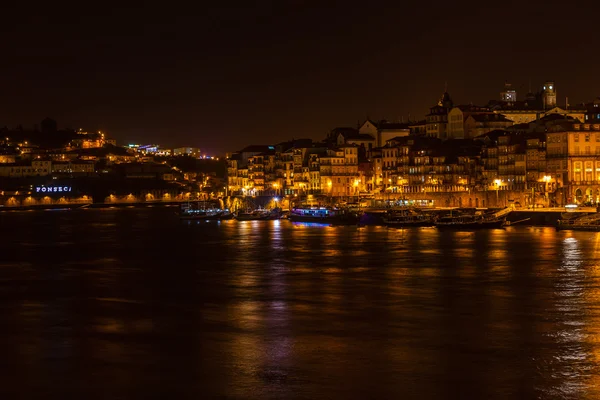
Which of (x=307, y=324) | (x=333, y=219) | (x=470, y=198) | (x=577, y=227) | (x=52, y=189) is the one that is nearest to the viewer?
(x=307, y=324)

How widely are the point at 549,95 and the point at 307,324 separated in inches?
3046

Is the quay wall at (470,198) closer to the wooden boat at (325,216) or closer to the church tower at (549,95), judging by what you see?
the wooden boat at (325,216)

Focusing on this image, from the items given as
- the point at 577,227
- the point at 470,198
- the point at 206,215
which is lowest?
the point at 577,227

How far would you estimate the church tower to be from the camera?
93750mm

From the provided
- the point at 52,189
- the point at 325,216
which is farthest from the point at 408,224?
the point at 52,189

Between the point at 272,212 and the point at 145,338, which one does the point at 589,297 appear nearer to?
the point at 145,338

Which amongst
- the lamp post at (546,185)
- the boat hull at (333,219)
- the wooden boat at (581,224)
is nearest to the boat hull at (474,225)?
the wooden boat at (581,224)

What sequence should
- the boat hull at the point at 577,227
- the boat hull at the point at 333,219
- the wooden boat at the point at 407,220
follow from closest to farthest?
1. the boat hull at the point at 577,227
2. the wooden boat at the point at 407,220
3. the boat hull at the point at 333,219

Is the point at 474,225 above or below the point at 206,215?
below

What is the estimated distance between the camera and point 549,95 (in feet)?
308

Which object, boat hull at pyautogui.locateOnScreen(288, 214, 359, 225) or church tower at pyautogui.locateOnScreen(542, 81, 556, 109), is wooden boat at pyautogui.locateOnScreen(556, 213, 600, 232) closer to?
boat hull at pyautogui.locateOnScreen(288, 214, 359, 225)

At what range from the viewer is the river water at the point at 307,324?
53.5 feet

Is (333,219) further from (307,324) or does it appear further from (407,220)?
(307,324)

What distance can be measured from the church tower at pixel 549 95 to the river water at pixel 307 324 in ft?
180
